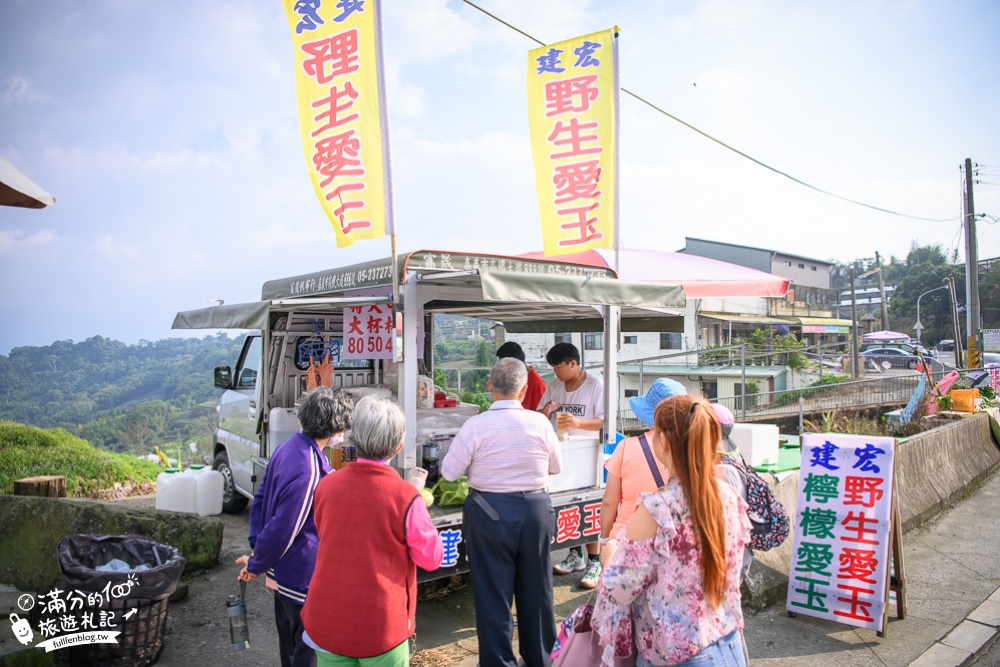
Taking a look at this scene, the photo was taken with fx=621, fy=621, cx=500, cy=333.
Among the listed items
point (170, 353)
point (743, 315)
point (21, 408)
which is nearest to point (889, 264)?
point (743, 315)

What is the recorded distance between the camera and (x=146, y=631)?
3646 mm

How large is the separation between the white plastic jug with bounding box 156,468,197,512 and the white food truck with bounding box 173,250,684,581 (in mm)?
470

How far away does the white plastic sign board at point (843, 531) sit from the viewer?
173 inches

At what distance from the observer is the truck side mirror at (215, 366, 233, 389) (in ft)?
23.5

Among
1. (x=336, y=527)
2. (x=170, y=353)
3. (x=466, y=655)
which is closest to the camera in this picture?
(x=336, y=527)

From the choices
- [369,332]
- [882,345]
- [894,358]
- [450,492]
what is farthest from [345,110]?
[882,345]

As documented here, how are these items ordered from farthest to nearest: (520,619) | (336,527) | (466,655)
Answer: (466,655) → (520,619) → (336,527)

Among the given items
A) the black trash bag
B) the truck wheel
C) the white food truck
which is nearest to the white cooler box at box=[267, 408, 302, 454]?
the white food truck

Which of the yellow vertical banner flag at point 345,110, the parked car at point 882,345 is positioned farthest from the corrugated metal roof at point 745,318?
the yellow vertical banner flag at point 345,110

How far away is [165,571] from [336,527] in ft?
6.26

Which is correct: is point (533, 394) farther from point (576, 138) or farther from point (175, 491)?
point (175, 491)

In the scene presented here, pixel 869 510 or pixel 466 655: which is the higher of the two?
pixel 869 510

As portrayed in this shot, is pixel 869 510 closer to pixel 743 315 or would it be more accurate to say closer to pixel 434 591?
pixel 434 591

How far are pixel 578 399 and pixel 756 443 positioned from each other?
236 centimetres
